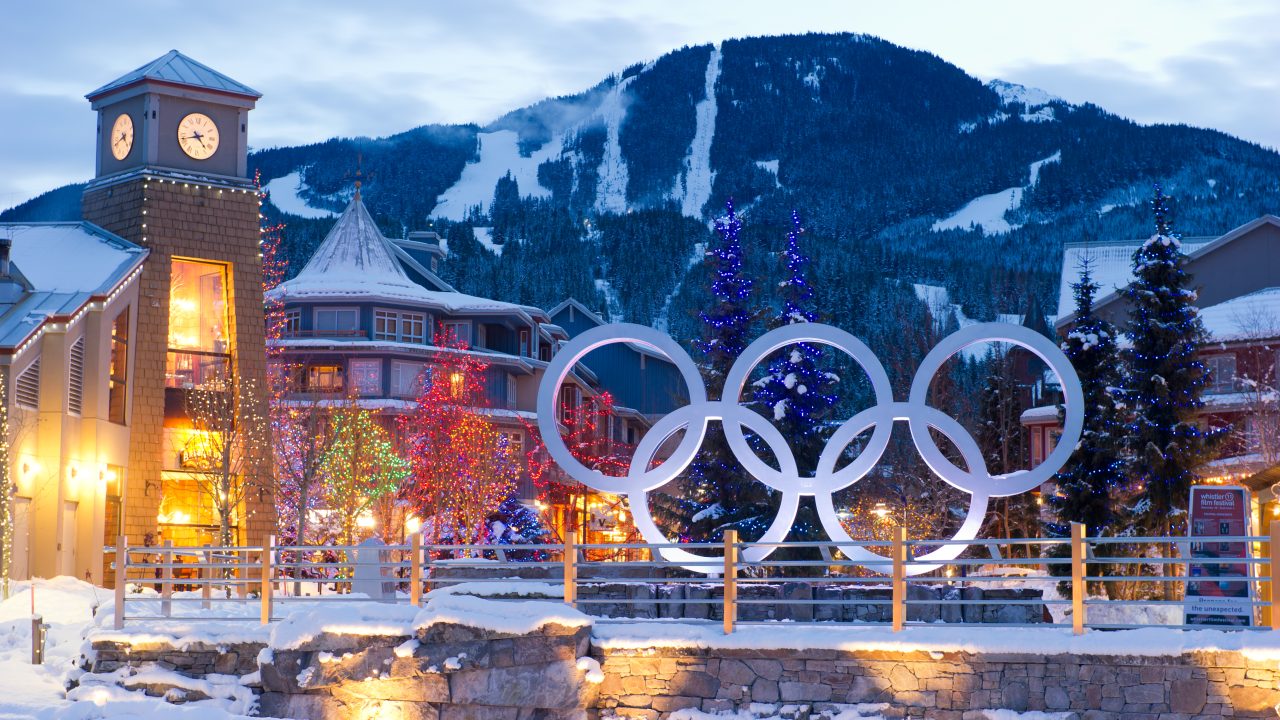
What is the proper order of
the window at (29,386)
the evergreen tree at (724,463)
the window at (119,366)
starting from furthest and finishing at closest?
the evergreen tree at (724,463)
the window at (119,366)
the window at (29,386)

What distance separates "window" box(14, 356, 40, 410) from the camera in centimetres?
2978

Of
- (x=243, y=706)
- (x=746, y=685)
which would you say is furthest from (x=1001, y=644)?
(x=243, y=706)

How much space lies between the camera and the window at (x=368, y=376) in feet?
188

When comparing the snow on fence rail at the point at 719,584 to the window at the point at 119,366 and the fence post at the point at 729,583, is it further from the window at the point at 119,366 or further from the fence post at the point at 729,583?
the window at the point at 119,366

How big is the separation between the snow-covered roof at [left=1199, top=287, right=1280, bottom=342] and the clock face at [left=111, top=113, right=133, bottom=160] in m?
31.2

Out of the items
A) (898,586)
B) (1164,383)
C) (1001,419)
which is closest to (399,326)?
(1001,419)

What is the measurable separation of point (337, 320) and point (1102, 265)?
33307 millimetres

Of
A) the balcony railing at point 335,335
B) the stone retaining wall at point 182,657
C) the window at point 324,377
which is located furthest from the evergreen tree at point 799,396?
the window at point 324,377

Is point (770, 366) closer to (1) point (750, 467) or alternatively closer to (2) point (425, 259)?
(1) point (750, 467)

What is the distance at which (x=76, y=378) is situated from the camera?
32219mm

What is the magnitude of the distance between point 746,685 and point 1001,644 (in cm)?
301

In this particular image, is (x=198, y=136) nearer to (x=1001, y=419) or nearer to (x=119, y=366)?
(x=119, y=366)

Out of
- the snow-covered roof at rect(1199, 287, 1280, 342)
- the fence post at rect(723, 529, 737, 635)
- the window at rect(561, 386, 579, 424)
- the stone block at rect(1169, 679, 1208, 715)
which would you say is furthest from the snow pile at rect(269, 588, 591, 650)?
the window at rect(561, 386, 579, 424)

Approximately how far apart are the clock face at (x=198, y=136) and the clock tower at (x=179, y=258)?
0.02 m
